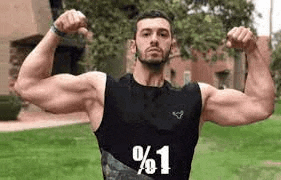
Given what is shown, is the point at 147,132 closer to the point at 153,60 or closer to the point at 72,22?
the point at 153,60

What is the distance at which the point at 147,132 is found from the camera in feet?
9.87

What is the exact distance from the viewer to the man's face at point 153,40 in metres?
3.03

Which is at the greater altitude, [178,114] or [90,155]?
[178,114]

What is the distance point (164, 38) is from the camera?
3104mm

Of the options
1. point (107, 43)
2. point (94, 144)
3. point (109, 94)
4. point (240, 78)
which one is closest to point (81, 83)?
point (109, 94)

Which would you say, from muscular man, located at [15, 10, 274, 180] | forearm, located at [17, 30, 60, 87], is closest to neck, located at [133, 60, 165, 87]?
muscular man, located at [15, 10, 274, 180]

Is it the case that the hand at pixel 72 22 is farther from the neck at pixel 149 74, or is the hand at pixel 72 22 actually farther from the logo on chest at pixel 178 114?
the logo on chest at pixel 178 114

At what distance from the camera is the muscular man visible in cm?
301

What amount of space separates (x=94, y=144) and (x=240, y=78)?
45605 millimetres

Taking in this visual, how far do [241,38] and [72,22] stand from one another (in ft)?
3.28

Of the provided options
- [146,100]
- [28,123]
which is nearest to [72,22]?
[146,100]

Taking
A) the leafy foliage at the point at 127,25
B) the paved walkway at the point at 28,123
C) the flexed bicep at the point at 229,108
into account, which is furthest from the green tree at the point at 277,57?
the flexed bicep at the point at 229,108

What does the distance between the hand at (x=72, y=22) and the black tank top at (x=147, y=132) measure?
0.41 metres

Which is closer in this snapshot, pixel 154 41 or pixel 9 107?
pixel 154 41
